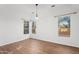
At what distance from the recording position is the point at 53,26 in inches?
82.4

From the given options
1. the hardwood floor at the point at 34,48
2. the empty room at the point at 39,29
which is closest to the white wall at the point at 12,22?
the empty room at the point at 39,29

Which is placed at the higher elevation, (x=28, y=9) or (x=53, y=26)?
(x=28, y=9)

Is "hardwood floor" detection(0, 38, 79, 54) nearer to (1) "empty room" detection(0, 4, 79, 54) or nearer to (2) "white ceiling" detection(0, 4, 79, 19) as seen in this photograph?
(1) "empty room" detection(0, 4, 79, 54)

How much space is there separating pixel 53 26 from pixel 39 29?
10.0 inches

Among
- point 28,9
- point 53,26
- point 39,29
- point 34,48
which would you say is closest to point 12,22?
point 28,9

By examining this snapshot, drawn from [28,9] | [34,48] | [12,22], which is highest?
[28,9]

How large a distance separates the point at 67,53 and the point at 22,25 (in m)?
0.93

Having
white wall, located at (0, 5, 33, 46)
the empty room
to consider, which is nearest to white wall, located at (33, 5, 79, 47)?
the empty room

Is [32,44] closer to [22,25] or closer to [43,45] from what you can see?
[43,45]

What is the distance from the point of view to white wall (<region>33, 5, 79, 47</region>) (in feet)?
6.63

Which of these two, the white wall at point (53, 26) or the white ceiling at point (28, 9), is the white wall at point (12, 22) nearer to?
the white ceiling at point (28, 9)

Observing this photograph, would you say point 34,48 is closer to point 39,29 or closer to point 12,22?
point 39,29

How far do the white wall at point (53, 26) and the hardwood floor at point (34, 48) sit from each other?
9 cm

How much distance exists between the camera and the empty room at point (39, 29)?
2023mm
